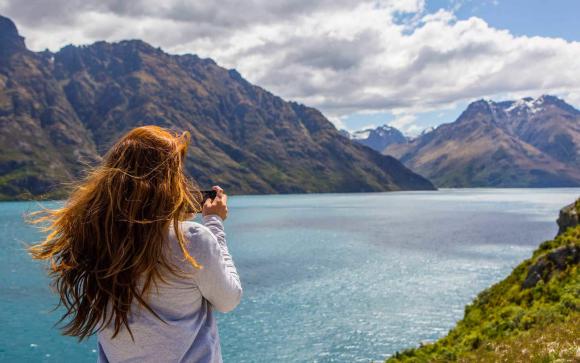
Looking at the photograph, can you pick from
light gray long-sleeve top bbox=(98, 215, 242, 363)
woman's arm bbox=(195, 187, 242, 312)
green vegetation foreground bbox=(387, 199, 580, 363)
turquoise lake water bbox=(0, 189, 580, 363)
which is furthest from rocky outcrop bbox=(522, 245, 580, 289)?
light gray long-sleeve top bbox=(98, 215, 242, 363)

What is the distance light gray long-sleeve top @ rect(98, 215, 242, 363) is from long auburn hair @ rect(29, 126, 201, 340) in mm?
72

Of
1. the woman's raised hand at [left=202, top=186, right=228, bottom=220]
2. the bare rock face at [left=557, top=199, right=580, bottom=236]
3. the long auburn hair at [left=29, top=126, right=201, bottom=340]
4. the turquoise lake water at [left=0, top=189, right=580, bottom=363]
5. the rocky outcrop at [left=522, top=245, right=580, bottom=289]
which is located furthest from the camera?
the turquoise lake water at [left=0, top=189, right=580, bottom=363]

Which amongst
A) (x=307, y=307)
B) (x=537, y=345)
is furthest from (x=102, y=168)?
(x=307, y=307)

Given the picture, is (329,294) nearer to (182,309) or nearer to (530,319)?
(530,319)

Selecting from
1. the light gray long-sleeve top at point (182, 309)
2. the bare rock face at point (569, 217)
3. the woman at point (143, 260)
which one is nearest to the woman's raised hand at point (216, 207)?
the woman at point (143, 260)

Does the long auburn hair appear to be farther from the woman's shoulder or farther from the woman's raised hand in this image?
the woman's raised hand

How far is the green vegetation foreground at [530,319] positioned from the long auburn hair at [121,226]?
11408 millimetres

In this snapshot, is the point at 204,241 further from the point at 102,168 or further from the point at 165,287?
the point at 102,168

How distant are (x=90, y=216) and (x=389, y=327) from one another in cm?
4144

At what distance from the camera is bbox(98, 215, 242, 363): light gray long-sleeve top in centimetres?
363

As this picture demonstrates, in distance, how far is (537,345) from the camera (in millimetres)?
13445

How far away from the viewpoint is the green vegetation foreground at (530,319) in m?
13.5

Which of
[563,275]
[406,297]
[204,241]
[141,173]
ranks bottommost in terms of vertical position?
[406,297]

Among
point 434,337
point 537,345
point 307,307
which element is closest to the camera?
point 537,345
